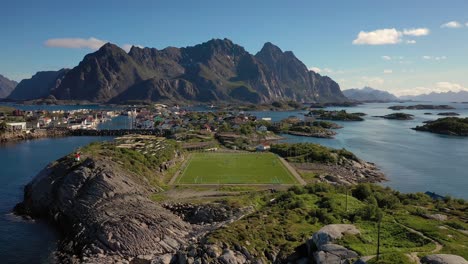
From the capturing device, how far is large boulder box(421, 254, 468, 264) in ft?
53.4

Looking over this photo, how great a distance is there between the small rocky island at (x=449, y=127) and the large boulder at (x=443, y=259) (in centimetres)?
9620

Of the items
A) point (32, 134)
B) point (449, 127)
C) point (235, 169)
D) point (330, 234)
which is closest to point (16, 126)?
point (32, 134)

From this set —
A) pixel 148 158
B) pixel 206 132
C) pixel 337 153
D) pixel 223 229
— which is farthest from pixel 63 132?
pixel 223 229

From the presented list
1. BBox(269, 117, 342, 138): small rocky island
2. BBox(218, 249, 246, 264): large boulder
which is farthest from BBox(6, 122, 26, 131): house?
BBox(218, 249, 246, 264): large boulder

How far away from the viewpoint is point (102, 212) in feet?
95.2

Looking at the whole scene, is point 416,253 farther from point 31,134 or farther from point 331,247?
point 31,134

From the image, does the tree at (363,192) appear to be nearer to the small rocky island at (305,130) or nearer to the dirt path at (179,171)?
the dirt path at (179,171)

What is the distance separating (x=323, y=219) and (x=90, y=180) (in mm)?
19037

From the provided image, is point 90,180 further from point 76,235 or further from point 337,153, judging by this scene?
point 337,153

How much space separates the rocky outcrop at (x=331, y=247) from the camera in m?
18.2

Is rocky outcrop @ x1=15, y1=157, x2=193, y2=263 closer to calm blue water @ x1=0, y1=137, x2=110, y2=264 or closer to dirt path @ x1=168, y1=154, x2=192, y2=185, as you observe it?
calm blue water @ x1=0, y1=137, x2=110, y2=264

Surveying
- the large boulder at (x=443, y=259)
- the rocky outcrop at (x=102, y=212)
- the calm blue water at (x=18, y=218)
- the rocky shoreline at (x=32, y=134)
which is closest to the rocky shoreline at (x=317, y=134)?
the calm blue water at (x=18, y=218)

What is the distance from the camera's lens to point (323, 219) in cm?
2703

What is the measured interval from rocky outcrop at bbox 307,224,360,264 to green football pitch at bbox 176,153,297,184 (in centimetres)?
1899
